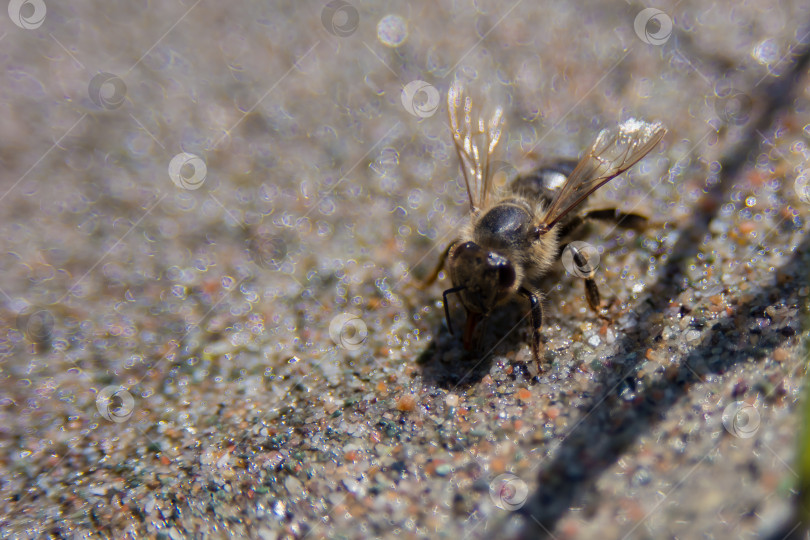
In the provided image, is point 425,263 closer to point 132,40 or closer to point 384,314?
point 384,314

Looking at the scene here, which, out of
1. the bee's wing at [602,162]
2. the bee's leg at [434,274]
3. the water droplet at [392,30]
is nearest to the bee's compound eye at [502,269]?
the bee's wing at [602,162]

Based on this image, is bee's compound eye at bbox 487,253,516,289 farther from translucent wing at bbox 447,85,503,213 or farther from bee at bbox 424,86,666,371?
translucent wing at bbox 447,85,503,213

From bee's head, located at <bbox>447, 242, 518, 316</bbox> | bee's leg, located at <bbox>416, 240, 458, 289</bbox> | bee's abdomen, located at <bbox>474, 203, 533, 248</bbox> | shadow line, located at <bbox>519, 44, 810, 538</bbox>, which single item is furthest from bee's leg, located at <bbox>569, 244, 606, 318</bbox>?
bee's leg, located at <bbox>416, 240, 458, 289</bbox>

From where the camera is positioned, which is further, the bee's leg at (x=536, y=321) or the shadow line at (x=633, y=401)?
the bee's leg at (x=536, y=321)

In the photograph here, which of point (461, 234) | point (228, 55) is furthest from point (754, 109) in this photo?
point (228, 55)

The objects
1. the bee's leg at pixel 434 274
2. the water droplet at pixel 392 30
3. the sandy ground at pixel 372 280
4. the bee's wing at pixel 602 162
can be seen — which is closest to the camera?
the sandy ground at pixel 372 280

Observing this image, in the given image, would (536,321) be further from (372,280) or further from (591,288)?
(372,280)

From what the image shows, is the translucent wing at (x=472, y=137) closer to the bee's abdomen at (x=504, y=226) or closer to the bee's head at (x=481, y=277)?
the bee's abdomen at (x=504, y=226)

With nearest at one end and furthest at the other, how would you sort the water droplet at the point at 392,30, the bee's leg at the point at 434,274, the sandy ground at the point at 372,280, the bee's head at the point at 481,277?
the sandy ground at the point at 372,280
the bee's head at the point at 481,277
the bee's leg at the point at 434,274
the water droplet at the point at 392,30
